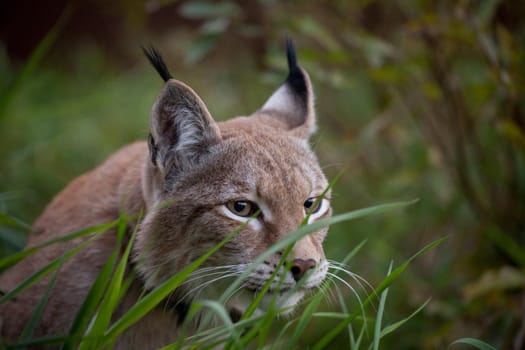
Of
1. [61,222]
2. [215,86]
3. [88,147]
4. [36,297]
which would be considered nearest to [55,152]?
[88,147]

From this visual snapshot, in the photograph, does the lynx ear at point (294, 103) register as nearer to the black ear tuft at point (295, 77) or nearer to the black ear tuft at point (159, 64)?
the black ear tuft at point (295, 77)

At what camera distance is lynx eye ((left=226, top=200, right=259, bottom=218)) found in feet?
11.3

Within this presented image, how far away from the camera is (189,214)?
3.51 m

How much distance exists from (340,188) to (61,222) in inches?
140

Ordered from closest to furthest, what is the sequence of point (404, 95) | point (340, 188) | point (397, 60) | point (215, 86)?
point (397, 60) → point (404, 95) → point (340, 188) → point (215, 86)

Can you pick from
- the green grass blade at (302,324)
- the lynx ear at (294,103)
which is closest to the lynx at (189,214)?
the lynx ear at (294,103)

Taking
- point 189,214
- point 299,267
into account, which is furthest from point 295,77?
point 299,267

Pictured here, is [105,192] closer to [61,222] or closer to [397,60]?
[61,222]

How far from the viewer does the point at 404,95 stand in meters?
5.99

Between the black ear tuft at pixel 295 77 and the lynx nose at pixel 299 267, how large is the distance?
140 centimetres

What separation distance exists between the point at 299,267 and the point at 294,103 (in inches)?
58.2

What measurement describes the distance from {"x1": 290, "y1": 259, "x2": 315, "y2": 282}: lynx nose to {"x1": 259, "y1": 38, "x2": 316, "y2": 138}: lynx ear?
1105mm

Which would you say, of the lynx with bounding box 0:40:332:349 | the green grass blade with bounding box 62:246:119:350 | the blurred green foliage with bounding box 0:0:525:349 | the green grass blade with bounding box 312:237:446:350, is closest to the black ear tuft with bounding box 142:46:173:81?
the lynx with bounding box 0:40:332:349

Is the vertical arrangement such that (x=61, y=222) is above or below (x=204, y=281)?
above
